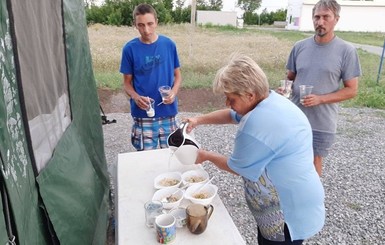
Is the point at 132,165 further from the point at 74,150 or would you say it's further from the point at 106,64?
the point at 106,64

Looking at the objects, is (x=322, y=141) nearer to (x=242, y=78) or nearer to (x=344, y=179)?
(x=344, y=179)

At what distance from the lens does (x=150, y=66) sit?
2.87 meters

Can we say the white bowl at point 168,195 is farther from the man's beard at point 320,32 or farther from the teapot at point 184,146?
the man's beard at point 320,32

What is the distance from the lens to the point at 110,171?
321 centimetres

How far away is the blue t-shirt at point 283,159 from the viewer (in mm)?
1410

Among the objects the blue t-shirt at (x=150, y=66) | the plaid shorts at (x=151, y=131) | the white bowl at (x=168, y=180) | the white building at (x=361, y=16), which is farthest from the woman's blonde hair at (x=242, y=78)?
the white building at (x=361, y=16)

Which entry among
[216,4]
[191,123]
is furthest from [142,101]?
[216,4]

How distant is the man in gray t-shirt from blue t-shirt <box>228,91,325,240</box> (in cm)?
111

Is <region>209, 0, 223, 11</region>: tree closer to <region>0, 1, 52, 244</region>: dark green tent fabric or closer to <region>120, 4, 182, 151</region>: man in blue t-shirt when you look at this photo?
<region>120, 4, 182, 151</region>: man in blue t-shirt

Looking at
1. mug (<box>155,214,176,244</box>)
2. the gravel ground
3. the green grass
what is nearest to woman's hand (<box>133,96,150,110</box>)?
the gravel ground

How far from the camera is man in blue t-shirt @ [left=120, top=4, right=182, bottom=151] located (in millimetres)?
2775

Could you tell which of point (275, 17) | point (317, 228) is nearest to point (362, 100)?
point (317, 228)

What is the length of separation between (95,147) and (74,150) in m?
0.67

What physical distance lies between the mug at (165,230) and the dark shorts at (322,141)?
1.68 m
